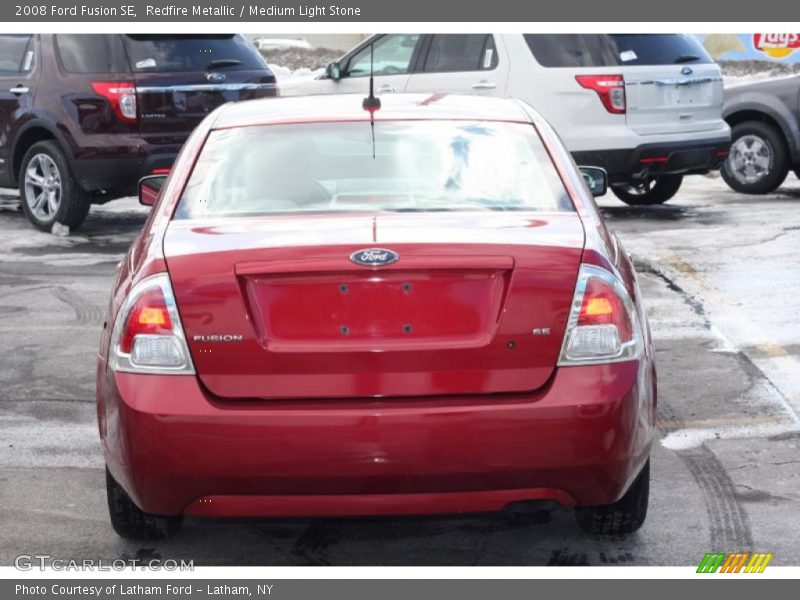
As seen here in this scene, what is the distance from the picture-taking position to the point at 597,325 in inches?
168

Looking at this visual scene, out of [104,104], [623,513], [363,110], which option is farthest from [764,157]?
[623,513]

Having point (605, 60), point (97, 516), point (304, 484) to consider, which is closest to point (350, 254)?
point (304, 484)

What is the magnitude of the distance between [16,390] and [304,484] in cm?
331

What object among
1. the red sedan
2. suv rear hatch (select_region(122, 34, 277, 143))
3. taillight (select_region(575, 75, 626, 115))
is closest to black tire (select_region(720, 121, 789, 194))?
taillight (select_region(575, 75, 626, 115))

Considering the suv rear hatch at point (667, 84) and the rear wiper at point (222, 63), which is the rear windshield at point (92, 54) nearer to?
the rear wiper at point (222, 63)

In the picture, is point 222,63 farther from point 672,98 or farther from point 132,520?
point 132,520

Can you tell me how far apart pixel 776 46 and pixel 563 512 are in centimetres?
2867

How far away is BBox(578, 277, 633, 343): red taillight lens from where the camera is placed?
4.27m

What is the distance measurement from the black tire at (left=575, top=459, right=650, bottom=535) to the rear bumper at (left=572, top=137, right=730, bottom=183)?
7.89m

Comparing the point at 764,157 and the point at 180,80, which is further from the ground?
the point at 180,80

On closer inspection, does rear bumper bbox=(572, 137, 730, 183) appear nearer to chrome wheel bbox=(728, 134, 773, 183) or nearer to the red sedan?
chrome wheel bbox=(728, 134, 773, 183)

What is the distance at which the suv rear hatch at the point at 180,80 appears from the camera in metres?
12.2

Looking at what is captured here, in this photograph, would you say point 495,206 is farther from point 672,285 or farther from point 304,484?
point 672,285

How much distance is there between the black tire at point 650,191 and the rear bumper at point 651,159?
3.82 feet
